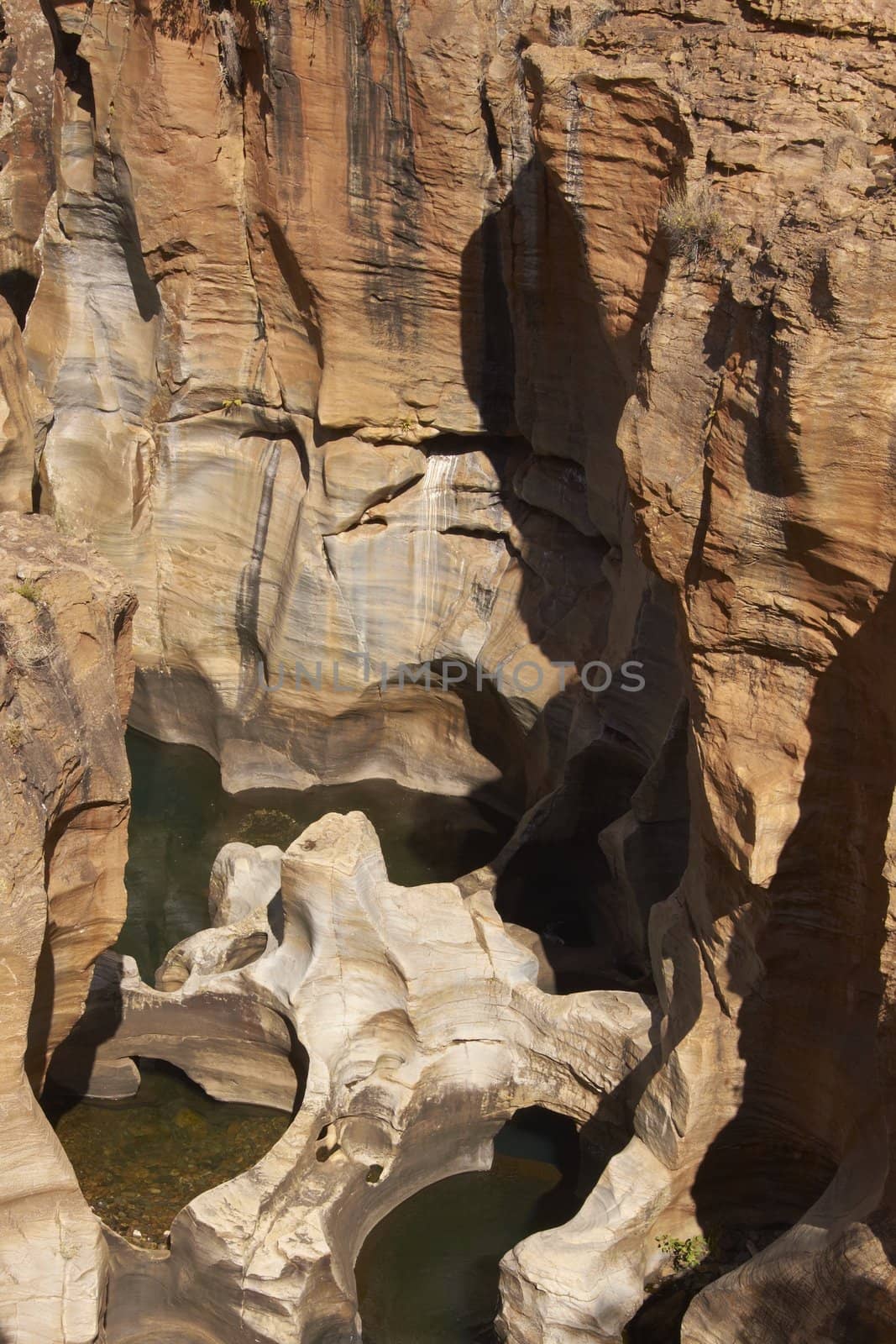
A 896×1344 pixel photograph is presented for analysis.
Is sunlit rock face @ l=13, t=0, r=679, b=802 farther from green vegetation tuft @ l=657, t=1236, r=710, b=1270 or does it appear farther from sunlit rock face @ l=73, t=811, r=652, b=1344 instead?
green vegetation tuft @ l=657, t=1236, r=710, b=1270

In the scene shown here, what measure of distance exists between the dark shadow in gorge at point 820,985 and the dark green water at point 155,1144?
3.73 meters

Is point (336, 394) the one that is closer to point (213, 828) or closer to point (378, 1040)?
point (213, 828)

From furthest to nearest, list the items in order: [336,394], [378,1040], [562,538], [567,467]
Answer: [562,538], [336,394], [567,467], [378,1040]

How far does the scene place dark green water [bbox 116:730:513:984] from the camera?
46.3 ft

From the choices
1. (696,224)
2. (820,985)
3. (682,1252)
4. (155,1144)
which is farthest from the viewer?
(155,1144)

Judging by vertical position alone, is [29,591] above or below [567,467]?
below

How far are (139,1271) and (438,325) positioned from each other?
351 inches

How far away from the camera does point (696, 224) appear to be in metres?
8.20

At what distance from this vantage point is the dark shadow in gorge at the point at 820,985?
7.54 meters

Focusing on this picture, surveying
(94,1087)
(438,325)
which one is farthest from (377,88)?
(94,1087)

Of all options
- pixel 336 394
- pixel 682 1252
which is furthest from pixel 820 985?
pixel 336 394

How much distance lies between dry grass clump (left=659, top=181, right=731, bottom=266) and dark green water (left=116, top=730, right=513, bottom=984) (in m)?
7.66

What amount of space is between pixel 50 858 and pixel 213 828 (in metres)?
7.14

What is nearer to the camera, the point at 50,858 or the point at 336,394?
the point at 50,858
